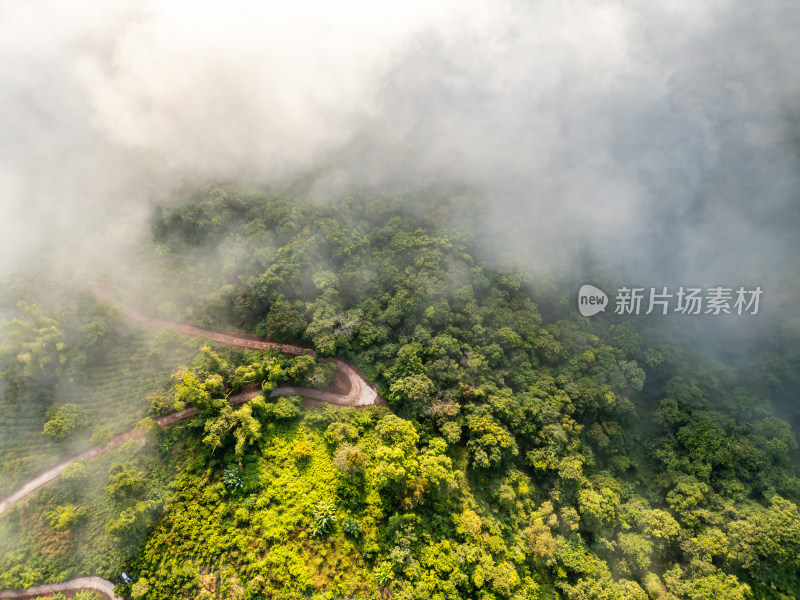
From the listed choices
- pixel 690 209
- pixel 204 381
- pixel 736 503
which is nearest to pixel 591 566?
pixel 736 503

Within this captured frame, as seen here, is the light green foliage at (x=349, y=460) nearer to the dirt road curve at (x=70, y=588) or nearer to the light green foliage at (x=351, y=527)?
the light green foliage at (x=351, y=527)

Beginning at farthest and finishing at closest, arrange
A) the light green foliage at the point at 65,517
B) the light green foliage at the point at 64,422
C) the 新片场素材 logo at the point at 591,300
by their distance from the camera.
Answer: the 新片场素材 logo at the point at 591,300
the light green foliage at the point at 64,422
the light green foliage at the point at 65,517

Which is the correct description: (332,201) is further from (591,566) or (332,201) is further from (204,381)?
(591,566)

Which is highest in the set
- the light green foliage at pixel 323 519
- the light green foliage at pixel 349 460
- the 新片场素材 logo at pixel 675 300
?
the 新片场素材 logo at pixel 675 300

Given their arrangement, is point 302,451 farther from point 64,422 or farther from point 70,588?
point 64,422

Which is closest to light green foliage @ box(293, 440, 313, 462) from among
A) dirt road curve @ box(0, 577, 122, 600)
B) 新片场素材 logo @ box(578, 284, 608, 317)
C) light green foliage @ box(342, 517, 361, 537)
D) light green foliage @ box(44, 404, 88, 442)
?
light green foliage @ box(342, 517, 361, 537)

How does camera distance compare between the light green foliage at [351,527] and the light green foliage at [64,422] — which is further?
the light green foliage at [64,422]

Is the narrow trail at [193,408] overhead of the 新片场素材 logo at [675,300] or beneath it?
beneath

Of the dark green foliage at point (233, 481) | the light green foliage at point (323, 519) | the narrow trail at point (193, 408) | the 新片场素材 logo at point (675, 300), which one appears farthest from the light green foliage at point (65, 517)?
the 新片场素材 logo at point (675, 300)

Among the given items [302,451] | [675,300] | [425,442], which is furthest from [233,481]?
[675,300]
